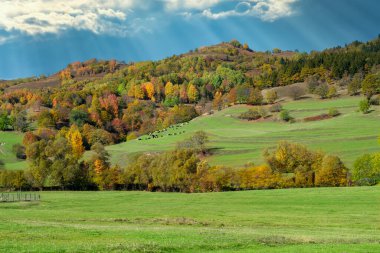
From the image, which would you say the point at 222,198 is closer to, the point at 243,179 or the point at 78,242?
the point at 243,179

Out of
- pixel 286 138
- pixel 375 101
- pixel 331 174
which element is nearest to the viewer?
pixel 331 174

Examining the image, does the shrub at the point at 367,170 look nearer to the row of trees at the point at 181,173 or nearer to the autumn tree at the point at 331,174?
the autumn tree at the point at 331,174

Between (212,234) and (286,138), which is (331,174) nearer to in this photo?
(286,138)

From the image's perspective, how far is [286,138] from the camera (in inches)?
6245

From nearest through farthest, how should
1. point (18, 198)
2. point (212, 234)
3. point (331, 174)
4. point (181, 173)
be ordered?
point (212, 234), point (18, 198), point (331, 174), point (181, 173)

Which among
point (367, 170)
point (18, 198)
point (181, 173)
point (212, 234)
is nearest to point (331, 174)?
point (367, 170)

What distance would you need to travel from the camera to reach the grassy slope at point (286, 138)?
442ft

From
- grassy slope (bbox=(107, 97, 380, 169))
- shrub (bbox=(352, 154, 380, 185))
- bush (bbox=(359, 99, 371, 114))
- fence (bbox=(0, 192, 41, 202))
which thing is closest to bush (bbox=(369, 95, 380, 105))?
grassy slope (bbox=(107, 97, 380, 169))

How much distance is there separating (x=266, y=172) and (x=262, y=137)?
53.8 meters

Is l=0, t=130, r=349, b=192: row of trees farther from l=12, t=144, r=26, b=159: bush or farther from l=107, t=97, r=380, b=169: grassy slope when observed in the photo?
l=12, t=144, r=26, b=159: bush

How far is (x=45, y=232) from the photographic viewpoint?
3183cm

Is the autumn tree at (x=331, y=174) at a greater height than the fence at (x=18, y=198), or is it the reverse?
the autumn tree at (x=331, y=174)

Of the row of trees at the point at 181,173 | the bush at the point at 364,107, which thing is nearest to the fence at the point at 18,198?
the row of trees at the point at 181,173

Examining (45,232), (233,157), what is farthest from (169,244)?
(233,157)
